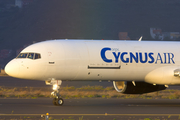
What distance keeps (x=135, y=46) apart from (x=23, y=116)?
11493mm

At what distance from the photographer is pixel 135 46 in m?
28.5

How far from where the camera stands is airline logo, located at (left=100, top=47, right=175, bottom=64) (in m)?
27.2

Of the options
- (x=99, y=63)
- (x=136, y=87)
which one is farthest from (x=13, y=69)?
(x=136, y=87)

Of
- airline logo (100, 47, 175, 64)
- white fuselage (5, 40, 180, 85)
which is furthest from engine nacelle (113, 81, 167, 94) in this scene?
airline logo (100, 47, 175, 64)

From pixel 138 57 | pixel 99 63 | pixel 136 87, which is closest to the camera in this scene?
pixel 99 63

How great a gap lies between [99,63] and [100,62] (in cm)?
10

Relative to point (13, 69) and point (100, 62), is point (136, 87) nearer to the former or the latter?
point (100, 62)

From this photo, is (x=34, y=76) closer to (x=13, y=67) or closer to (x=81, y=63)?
(x=13, y=67)

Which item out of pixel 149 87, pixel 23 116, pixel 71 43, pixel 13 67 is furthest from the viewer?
pixel 149 87

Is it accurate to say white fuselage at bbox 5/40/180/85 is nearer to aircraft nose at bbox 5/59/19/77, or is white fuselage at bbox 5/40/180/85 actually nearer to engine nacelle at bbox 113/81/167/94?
aircraft nose at bbox 5/59/19/77

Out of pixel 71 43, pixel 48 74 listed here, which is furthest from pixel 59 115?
pixel 71 43

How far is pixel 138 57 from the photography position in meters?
27.9

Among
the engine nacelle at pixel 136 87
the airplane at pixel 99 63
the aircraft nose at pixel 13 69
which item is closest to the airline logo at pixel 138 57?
the airplane at pixel 99 63

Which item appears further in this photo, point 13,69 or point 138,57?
point 138,57
